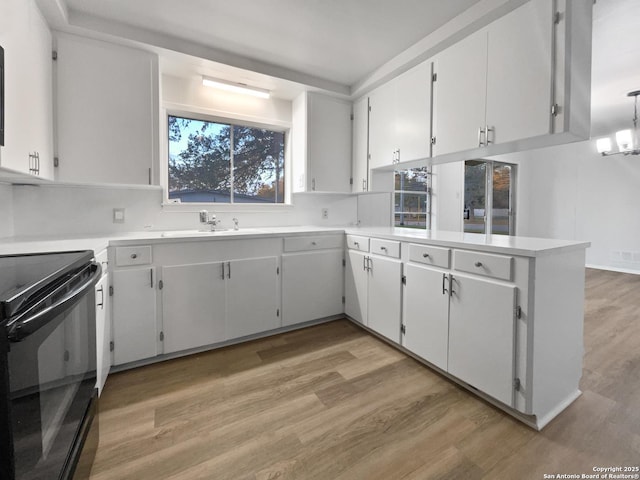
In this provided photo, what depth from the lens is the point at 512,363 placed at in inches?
61.9

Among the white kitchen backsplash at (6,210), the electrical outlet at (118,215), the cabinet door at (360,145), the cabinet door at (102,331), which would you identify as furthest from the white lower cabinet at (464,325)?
the white kitchen backsplash at (6,210)

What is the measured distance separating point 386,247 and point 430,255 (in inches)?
18.0

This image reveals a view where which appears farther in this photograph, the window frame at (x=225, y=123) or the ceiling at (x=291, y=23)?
the window frame at (x=225, y=123)

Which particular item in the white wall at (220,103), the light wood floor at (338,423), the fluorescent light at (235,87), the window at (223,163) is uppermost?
the fluorescent light at (235,87)

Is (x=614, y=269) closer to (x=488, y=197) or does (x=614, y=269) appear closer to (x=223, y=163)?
(x=488, y=197)

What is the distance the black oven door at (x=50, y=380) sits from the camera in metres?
0.67

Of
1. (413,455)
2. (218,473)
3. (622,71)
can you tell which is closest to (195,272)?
Answer: (218,473)

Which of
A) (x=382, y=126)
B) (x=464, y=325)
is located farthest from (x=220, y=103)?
(x=464, y=325)

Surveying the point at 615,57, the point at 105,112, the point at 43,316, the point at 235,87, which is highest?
the point at 615,57

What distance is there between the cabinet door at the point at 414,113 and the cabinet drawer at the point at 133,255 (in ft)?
7.36

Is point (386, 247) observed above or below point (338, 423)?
above

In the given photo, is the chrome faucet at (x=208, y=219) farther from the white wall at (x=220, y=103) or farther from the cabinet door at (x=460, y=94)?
the cabinet door at (x=460, y=94)

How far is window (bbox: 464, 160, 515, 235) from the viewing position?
549 cm

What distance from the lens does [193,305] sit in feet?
7.46
